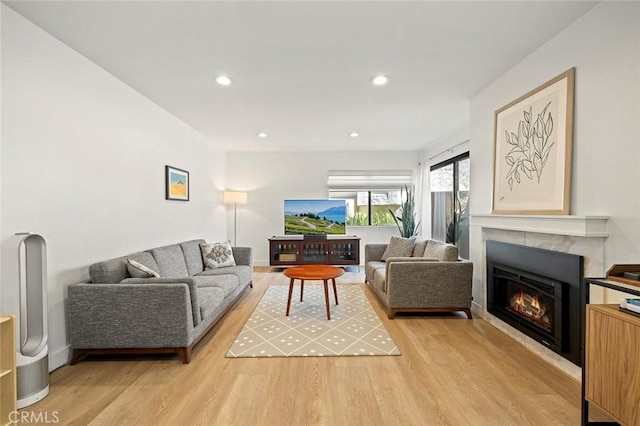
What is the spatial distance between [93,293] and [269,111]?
2710mm

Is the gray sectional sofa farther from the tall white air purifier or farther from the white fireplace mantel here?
the white fireplace mantel

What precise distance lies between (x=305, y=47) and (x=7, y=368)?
281 cm

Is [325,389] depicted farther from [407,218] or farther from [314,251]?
[407,218]

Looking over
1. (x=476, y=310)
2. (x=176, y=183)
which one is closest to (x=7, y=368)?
(x=176, y=183)

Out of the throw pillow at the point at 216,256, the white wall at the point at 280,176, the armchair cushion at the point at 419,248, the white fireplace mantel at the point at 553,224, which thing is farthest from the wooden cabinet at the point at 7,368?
the white wall at the point at 280,176

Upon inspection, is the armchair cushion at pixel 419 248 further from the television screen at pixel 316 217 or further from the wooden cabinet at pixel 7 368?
the wooden cabinet at pixel 7 368

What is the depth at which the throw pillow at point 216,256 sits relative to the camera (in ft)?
14.0

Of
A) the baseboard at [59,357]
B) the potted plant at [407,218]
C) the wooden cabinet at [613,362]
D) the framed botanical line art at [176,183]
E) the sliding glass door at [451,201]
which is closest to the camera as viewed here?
the wooden cabinet at [613,362]

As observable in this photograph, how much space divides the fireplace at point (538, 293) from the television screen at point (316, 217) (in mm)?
3493

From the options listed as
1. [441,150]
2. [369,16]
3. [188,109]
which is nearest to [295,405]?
[369,16]

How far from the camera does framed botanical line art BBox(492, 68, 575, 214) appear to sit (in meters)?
2.22

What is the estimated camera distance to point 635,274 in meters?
1.52

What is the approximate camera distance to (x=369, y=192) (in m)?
6.56

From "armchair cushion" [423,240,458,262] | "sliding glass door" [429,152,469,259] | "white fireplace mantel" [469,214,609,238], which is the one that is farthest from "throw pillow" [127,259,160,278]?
"sliding glass door" [429,152,469,259]
